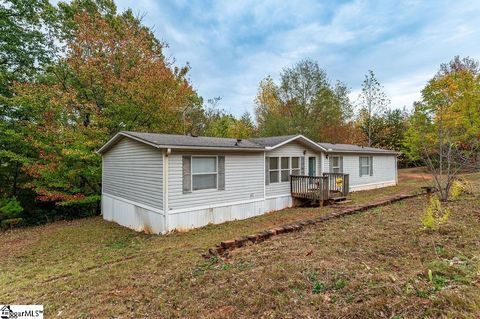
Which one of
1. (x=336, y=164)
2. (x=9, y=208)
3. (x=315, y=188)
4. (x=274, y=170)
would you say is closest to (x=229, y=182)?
(x=274, y=170)

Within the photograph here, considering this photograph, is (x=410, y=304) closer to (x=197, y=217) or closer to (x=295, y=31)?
(x=197, y=217)

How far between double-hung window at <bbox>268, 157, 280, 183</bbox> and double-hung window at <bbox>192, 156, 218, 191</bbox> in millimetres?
3054

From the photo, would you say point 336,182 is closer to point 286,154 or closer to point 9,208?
point 286,154

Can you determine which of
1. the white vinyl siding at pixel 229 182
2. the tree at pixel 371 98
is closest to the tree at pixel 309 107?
the tree at pixel 371 98

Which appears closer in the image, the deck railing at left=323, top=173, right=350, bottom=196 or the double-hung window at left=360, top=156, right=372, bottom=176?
the deck railing at left=323, top=173, right=350, bottom=196

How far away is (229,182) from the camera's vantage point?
969 cm

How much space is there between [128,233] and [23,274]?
340 centimetres

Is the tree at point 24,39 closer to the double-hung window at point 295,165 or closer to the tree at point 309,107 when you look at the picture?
the double-hung window at point 295,165

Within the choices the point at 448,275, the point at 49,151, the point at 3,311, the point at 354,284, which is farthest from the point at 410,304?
the point at 49,151

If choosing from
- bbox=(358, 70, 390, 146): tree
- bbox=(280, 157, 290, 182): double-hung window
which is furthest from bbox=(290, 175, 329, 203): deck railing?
bbox=(358, 70, 390, 146): tree

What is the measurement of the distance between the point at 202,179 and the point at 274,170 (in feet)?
12.5

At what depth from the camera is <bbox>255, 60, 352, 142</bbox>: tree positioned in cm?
2414

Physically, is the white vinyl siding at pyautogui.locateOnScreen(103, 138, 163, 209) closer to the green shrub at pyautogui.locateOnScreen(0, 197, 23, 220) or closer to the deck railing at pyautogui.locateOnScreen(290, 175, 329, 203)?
the green shrub at pyautogui.locateOnScreen(0, 197, 23, 220)

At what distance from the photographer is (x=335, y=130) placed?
81.9 ft
